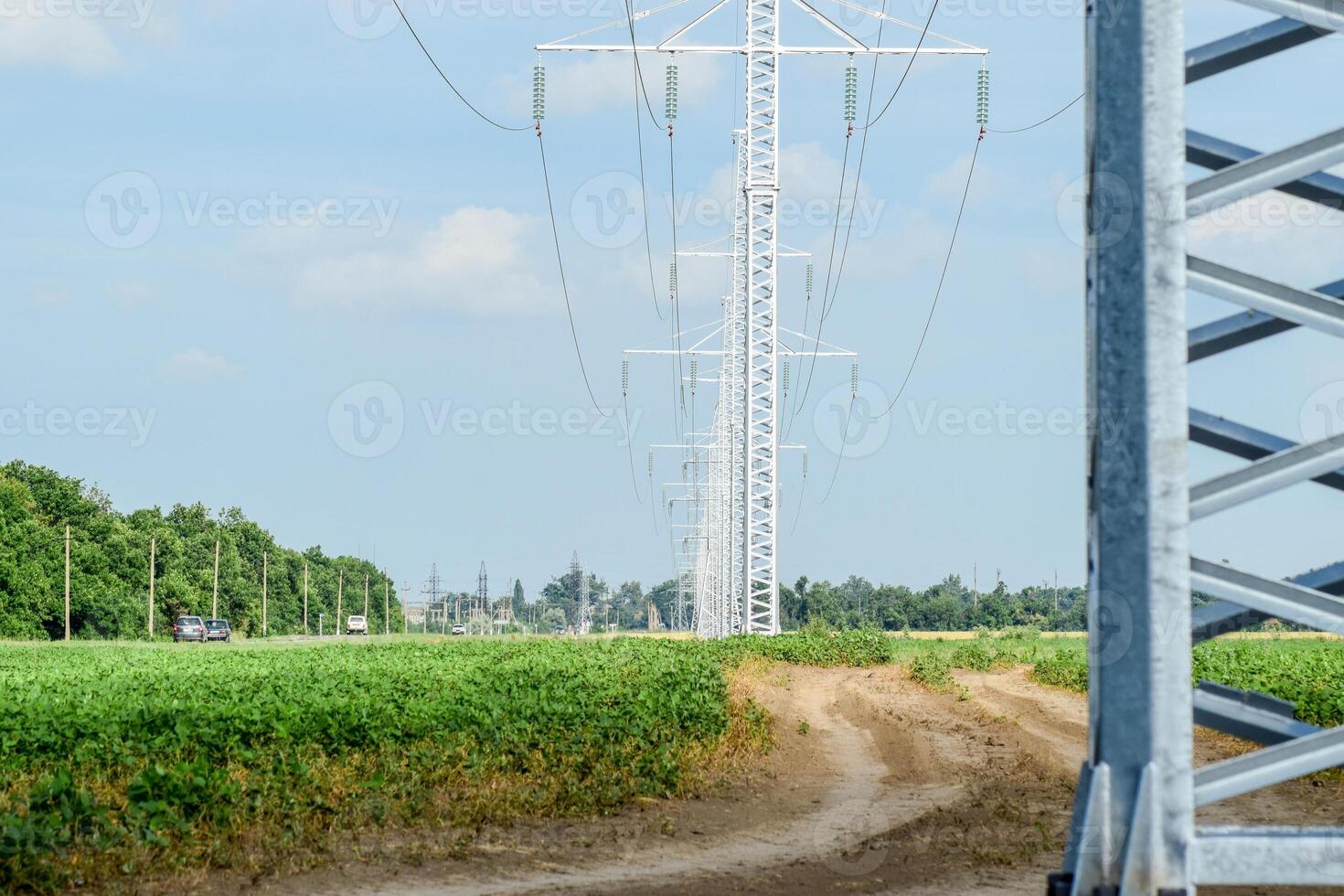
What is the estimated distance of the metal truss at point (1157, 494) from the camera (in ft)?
11.8

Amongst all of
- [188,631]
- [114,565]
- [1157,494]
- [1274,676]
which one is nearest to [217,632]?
[188,631]

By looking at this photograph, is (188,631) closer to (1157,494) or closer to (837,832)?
(837,832)

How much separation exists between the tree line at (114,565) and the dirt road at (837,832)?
7045 cm

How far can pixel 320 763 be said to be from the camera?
10.9 meters

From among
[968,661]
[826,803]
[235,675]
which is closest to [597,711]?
[826,803]

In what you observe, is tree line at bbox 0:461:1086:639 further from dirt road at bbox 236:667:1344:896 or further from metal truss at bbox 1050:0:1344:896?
metal truss at bbox 1050:0:1344:896

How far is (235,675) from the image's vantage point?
67.2 ft

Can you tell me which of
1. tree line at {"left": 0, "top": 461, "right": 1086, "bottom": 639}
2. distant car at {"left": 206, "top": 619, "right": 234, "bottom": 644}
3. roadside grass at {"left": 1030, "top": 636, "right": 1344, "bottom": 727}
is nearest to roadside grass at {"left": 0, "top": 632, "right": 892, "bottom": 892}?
roadside grass at {"left": 1030, "top": 636, "right": 1344, "bottom": 727}

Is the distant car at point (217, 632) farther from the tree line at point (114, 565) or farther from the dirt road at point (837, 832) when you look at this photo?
the dirt road at point (837, 832)

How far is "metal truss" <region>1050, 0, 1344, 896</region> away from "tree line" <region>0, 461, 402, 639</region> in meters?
79.7

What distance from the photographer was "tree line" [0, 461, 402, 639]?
76.4 m

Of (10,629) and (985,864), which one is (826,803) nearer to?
(985,864)

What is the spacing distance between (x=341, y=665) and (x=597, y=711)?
13245mm

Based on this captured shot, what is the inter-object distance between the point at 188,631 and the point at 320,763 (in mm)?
66680
